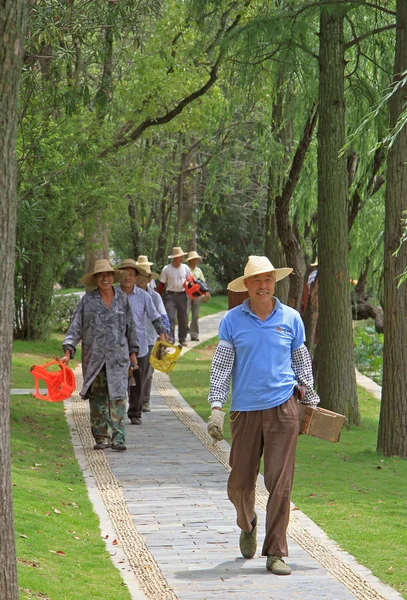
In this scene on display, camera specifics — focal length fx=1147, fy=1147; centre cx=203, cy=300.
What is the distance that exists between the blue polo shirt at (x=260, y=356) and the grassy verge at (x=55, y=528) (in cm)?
140

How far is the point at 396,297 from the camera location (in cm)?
1202

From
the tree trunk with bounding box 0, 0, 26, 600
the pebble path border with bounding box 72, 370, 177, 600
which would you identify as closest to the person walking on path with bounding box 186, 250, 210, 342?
the pebble path border with bounding box 72, 370, 177, 600

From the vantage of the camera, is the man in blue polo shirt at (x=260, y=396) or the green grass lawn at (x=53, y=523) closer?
the green grass lawn at (x=53, y=523)

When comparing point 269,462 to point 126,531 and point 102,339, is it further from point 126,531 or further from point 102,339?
point 102,339

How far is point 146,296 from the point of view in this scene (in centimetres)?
1395

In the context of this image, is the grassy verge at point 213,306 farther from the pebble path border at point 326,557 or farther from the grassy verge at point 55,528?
the pebble path border at point 326,557

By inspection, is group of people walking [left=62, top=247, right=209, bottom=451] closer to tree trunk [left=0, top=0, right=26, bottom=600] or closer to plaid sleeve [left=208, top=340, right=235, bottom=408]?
plaid sleeve [left=208, top=340, right=235, bottom=408]

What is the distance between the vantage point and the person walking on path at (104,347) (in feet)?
38.7

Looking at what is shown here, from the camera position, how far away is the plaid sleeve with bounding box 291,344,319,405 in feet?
24.5

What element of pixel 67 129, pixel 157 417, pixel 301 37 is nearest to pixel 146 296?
pixel 157 417

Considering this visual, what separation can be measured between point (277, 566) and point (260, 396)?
105 cm

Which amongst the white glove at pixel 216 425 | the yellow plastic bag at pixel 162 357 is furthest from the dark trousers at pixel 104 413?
the white glove at pixel 216 425

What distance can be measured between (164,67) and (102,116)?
1.58 meters

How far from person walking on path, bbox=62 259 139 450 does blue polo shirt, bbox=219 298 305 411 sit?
455 centimetres
